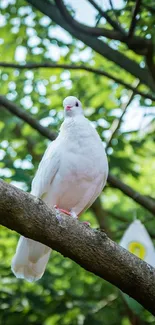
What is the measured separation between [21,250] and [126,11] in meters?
2.61

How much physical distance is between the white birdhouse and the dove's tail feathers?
2.71 ft

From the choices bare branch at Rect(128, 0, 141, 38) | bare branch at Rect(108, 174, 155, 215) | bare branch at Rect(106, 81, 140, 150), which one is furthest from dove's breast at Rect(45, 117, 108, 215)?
bare branch at Rect(106, 81, 140, 150)

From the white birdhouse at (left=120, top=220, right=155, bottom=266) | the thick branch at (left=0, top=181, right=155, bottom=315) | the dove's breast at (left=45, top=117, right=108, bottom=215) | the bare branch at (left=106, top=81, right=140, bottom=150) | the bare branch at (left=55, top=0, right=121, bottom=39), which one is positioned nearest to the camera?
the thick branch at (left=0, top=181, right=155, bottom=315)

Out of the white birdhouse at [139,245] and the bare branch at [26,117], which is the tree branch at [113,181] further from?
the white birdhouse at [139,245]

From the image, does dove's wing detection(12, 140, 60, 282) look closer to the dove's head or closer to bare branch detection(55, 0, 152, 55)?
the dove's head

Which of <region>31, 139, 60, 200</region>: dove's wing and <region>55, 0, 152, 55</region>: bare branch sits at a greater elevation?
<region>55, 0, 152, 55</region>: bare branch

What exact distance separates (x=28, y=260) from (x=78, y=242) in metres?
1.11

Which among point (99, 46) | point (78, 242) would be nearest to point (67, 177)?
point (78, 242)

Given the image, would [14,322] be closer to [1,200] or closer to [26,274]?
[26,274]

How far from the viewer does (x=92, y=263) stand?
10.1 ft

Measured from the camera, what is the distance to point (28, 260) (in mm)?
4070

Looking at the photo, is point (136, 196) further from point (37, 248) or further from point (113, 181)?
point (37, 248)

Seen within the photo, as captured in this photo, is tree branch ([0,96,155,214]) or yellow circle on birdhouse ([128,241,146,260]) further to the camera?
tree branch ([0,96,155,214])

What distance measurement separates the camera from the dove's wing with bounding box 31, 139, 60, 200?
4.02 metres
